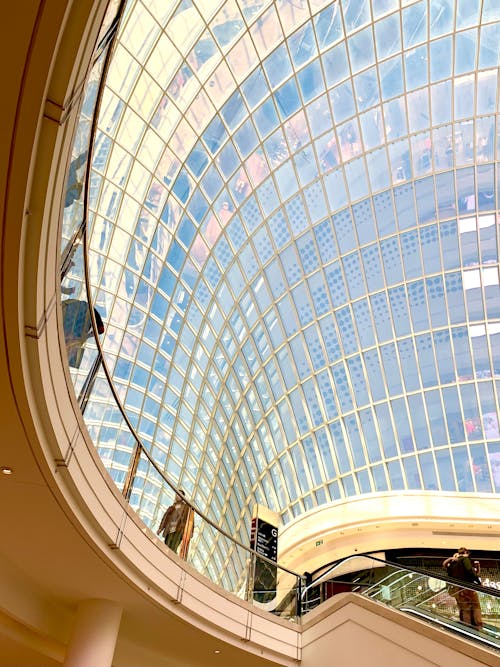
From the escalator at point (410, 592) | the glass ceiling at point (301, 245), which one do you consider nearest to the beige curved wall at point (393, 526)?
the glass ceiling at point (301, 245)

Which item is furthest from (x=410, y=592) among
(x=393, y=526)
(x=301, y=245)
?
(x=301, y=245)

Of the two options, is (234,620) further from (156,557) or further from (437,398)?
(437,398)

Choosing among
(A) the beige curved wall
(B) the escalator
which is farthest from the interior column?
(A) the beige curved wall

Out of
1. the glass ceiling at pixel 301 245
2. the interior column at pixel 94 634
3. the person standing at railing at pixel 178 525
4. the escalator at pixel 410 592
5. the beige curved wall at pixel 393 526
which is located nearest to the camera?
the interior column at pixel 94 634

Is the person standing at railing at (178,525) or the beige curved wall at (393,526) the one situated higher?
the beige curved wall at (393,526)

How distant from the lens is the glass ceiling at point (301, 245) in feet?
86.2

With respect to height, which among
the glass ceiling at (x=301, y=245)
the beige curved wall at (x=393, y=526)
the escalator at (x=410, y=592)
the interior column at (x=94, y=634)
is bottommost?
the interior column at (x=94, y=634)

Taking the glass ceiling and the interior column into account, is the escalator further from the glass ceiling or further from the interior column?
the glass ceiling

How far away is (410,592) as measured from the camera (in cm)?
1578

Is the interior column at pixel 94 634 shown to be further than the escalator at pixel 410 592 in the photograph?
No

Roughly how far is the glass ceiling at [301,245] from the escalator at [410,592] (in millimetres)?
16897

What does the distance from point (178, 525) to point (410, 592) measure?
6437mm

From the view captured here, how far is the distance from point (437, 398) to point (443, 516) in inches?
336

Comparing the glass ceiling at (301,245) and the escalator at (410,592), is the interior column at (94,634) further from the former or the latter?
the glass ceiling at (301,245)
